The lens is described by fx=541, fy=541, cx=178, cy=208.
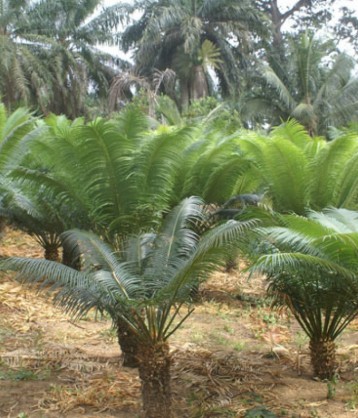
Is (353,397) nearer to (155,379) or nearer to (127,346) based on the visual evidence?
(155,379)

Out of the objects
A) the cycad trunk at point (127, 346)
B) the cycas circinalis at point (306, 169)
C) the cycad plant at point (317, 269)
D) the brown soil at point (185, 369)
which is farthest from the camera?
the cycas circinalis at point (306, 169)

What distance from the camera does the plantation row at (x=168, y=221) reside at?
12.9ft

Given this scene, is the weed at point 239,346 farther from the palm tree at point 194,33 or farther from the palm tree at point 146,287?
the palm tree at point 194,33

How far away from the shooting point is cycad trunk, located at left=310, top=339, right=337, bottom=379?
518 cm

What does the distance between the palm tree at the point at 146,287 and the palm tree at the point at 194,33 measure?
1945 cm

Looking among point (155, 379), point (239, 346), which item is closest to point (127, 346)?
point (155, 379)

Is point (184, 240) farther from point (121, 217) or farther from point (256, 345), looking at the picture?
point (256, 345)

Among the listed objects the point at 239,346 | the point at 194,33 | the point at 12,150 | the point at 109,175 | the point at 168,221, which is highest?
the point at 194,33

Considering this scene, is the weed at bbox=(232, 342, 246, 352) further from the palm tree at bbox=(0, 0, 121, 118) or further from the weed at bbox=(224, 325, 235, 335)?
the palm tree at bbox=(0, 0, 121, 118)

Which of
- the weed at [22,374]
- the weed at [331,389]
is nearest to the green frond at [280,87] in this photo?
the weed at [331,389]

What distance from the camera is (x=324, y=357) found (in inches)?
205

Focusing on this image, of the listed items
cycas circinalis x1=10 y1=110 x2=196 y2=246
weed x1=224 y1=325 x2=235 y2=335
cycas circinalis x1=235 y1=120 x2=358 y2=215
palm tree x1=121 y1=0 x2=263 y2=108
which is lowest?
weed x1=224 y1=325 x2=235 y2=335

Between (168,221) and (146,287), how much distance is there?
778 mm

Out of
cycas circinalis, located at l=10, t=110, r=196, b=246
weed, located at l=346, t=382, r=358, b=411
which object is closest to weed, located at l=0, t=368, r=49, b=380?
cycas circinalis, located at l=10, t=110, r=196, b=246
